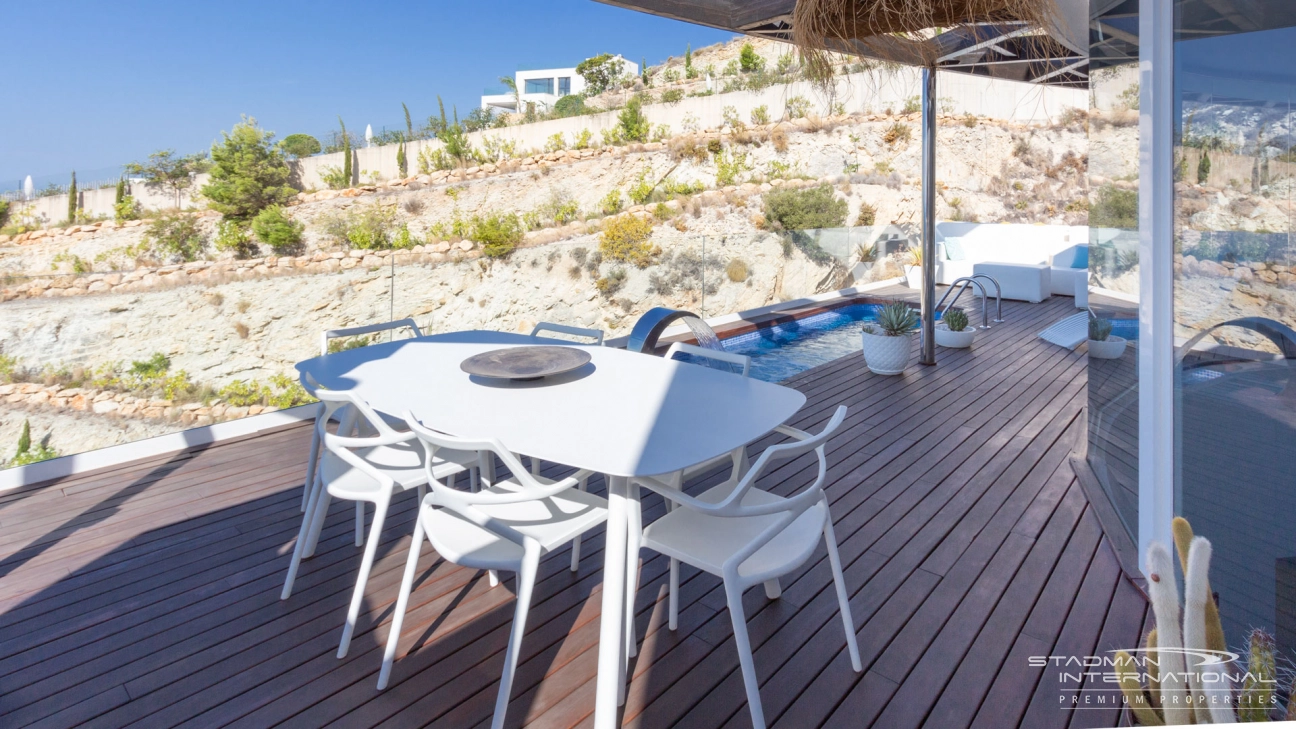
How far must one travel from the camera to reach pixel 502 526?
1.70 metres

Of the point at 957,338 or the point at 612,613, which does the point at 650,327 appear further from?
the point at 957,338

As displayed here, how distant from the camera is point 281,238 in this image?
16.3 metres

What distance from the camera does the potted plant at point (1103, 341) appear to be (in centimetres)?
251

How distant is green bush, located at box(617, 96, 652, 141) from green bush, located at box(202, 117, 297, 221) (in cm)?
946

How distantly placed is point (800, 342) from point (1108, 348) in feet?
15.1

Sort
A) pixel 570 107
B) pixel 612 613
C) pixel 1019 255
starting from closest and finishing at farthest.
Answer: pixel 612 613
pixel 1019 255
pixel 570 107

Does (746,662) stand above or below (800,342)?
below

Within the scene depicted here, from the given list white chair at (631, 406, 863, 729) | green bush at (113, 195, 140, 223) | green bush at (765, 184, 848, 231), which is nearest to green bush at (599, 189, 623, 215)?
green bush at (765, 184, 848, 231)

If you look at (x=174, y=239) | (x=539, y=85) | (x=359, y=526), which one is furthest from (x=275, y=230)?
(x=539, y=85)

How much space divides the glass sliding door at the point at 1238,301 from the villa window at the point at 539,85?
43.1 metres

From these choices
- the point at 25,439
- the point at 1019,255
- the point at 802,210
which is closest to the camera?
the point at 25,439

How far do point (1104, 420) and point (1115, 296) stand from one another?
566 mm

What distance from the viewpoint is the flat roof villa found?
159 centimetres

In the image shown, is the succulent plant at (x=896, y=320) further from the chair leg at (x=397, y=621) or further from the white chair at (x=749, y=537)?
the chair leg at (x=397, y=621)
